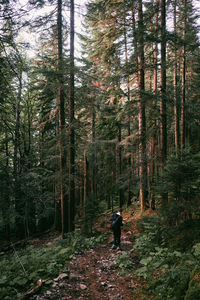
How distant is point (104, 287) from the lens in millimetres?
5453

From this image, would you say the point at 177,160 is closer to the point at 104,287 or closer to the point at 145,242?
the point at 145,242

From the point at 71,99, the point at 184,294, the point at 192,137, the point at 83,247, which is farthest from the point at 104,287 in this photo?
the point at 192,137

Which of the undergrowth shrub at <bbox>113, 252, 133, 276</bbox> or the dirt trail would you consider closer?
the dirt trail

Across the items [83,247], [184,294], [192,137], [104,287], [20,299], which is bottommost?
[83,247]

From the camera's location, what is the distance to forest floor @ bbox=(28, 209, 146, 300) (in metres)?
4.91

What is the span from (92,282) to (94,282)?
0.21 ft

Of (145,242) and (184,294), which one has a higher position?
(184,294)

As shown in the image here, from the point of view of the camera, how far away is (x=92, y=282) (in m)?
5.76

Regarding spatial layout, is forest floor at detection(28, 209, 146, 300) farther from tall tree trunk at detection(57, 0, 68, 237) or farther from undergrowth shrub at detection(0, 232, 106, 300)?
tall tree trunk at detection(57, 0, 68, 237)

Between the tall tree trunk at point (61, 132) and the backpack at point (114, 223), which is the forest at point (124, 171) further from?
the backpack at point (114, 223)

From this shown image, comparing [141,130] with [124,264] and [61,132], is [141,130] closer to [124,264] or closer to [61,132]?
[61,132]

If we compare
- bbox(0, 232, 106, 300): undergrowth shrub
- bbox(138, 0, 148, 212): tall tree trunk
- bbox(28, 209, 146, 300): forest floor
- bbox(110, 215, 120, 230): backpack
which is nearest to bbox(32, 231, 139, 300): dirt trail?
bbox(28, 209, 146, 300): forest floor

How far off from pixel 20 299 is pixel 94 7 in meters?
13.6

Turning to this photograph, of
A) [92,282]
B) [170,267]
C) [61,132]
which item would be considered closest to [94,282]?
[92,282]
